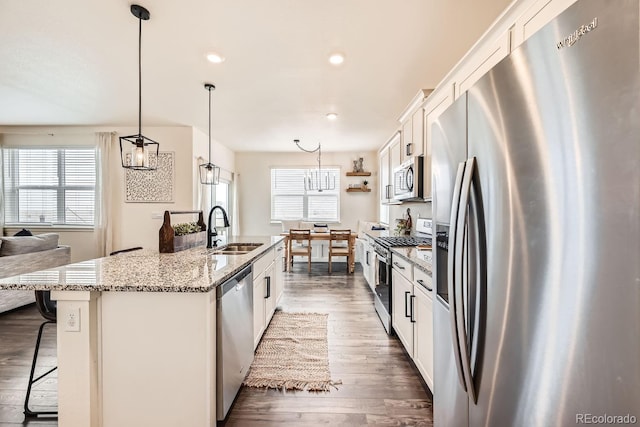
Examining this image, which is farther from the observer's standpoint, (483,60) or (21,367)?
(21,367)

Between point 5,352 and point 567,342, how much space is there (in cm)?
375

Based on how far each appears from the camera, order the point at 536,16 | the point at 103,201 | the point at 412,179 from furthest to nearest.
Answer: the point at 103,201 < the point at 412,179 < the point at 536,16

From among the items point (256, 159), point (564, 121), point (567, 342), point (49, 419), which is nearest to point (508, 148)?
point (564, 121)

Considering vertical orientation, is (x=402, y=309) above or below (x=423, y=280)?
below

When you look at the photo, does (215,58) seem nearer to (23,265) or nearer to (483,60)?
(483,60)

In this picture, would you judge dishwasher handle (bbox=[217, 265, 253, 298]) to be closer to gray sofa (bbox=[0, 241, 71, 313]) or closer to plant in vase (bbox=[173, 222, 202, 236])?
plant in vase (bbox=[173, 222, 202, 236])

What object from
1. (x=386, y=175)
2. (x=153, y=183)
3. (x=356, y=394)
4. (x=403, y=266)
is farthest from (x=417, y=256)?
(x=153, y=183)

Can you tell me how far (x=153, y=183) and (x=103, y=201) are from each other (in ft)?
2.82

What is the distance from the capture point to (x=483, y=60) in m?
1.75

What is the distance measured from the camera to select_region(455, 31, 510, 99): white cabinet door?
5.06 feet

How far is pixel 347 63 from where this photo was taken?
8.50 ft

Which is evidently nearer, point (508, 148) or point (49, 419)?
point (508, 148)

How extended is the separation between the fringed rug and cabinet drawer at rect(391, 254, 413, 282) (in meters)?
0.93

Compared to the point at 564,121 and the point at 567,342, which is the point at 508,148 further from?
the point at 567,342
